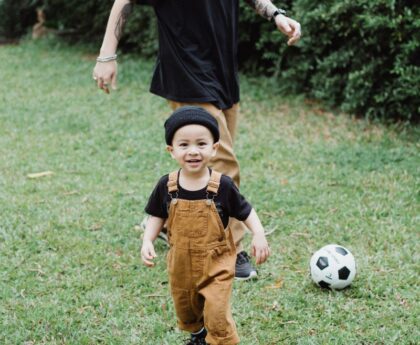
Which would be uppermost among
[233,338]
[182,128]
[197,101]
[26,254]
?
[182,128]

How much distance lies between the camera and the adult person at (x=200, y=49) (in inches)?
140

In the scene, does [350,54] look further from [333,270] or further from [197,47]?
[333,270]

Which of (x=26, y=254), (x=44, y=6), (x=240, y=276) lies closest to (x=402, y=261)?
(x=240, y=276)

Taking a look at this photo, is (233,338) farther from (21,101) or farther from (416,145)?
(21,101)

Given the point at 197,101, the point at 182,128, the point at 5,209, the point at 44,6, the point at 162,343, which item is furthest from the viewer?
the point at 44,6

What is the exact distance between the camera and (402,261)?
409 cm

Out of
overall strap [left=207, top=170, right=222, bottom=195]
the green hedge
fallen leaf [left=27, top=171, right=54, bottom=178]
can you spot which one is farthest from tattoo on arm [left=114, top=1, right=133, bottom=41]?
the green hedge

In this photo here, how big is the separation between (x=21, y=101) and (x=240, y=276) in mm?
5494

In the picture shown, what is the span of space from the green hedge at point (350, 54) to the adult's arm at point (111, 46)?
12.0ft

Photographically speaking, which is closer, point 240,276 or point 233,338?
point 233,338

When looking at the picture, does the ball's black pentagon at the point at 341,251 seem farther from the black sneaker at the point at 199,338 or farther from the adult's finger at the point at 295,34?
the adult's finger at the point at 295,34

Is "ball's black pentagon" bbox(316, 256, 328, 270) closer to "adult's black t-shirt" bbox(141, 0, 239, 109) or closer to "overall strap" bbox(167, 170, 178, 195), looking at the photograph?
"adult's black t-shirt" bbox(141, 0, 239, 109)

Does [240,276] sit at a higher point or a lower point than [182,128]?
lower

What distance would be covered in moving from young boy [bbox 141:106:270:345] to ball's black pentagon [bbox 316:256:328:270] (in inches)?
40.9
